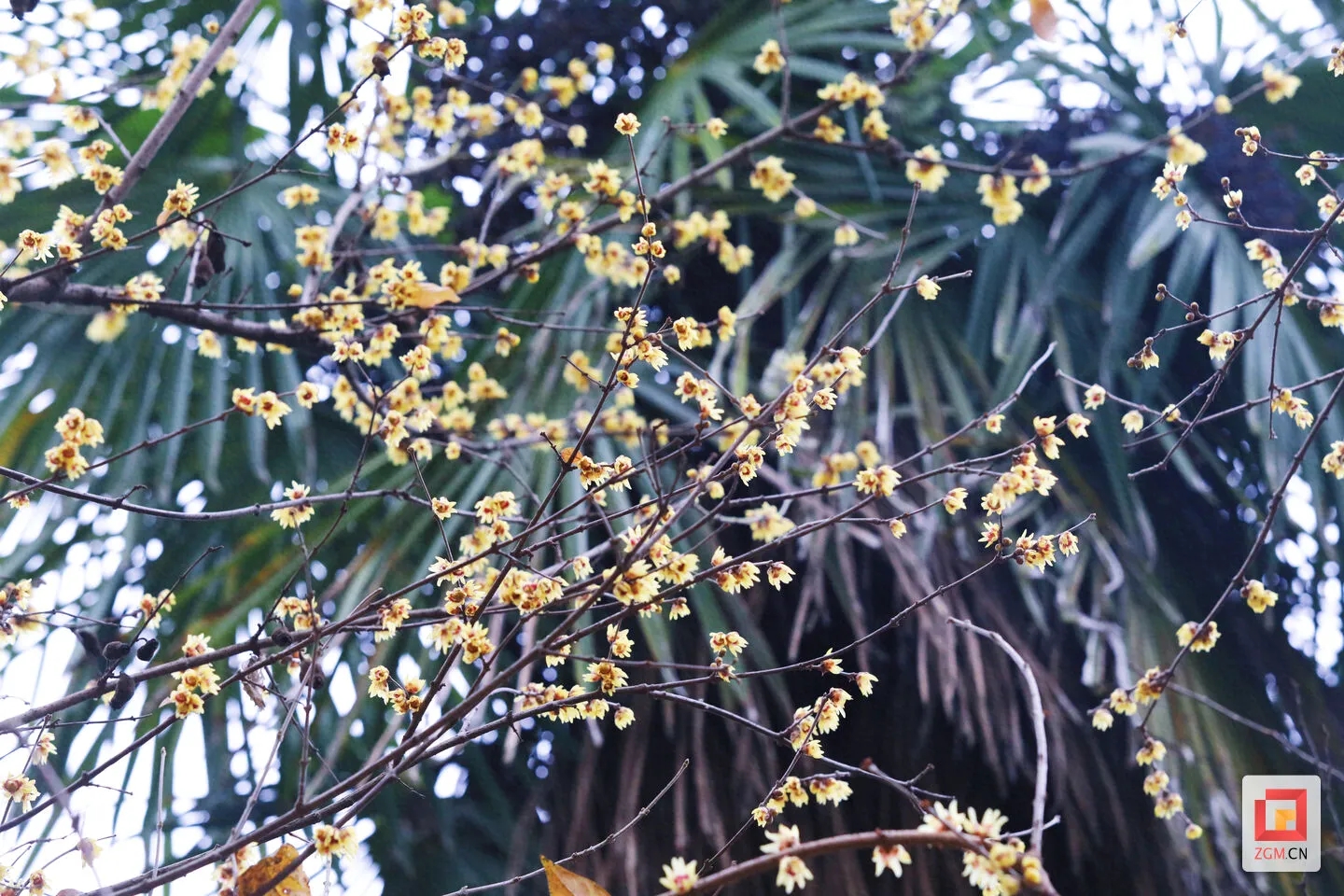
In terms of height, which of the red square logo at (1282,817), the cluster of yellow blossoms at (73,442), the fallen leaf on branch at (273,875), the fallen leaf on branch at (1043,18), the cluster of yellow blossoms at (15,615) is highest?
the fallen leaf on branch at (1043,18)

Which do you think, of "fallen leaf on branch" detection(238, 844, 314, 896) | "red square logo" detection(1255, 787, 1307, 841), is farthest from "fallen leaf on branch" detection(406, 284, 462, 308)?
"red square logo" detection(1255, 787, 1307, 841)

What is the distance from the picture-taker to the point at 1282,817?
1221 mm

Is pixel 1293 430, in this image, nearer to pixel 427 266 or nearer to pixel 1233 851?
pixel 1233 851

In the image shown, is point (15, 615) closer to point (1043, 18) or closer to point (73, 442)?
point (73, 442)

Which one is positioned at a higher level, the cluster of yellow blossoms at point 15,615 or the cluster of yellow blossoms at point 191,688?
the cluster of yellow blossoms at point 15,615

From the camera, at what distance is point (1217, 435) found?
5.44 ft

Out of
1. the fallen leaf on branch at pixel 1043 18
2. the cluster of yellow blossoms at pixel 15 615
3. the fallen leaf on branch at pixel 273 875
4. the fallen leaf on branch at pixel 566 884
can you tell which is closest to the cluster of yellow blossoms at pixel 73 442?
the cluster of yellow blossoms at pixel 15 615

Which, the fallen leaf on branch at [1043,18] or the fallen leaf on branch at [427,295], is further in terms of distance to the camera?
the fallen leaf on branch at [1043,18]

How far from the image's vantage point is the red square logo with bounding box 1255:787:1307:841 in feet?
3.99

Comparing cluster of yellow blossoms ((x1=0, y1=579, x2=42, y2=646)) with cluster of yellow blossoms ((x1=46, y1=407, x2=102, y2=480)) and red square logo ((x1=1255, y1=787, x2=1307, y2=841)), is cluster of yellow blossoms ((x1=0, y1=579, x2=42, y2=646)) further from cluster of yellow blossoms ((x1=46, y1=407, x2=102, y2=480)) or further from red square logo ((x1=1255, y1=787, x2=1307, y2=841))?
red square logo ((x1=1255, y1=787, x2=1307, y2=841))

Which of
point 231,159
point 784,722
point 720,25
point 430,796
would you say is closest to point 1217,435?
point 784,722

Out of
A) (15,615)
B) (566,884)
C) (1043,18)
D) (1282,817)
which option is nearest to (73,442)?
(15,615)

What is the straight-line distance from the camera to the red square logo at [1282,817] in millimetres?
1215

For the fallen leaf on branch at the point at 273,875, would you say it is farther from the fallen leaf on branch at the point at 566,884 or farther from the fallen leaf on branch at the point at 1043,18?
the fallen leaf on branch at the point at 1043,18
